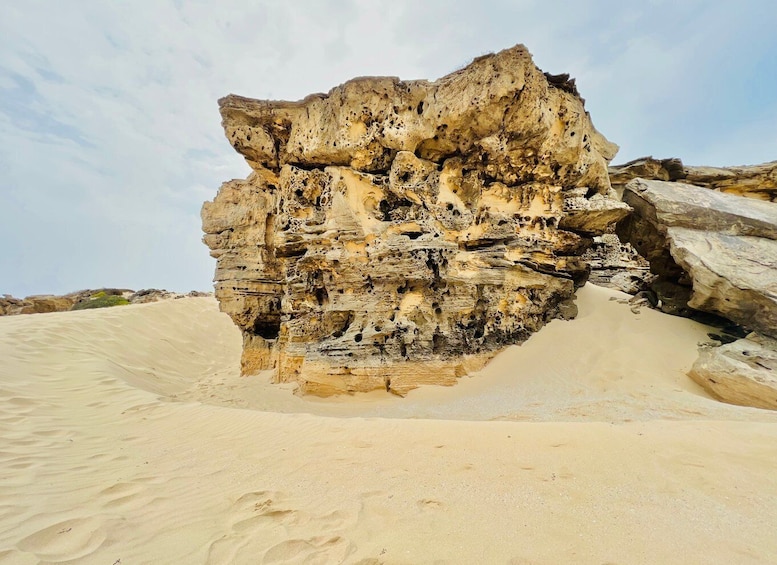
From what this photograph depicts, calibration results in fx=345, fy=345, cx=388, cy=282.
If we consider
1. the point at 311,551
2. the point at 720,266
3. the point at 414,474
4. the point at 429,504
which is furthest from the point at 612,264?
the point at 311,551

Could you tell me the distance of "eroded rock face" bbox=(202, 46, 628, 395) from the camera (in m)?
6.13

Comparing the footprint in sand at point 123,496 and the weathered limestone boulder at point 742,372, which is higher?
the weathered limestone boulder at point 742,372

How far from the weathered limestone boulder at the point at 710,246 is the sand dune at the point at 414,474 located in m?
0.85

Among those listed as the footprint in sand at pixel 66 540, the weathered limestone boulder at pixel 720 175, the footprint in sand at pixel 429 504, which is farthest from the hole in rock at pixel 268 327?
the weathered limestone boulder at pixel 720 175

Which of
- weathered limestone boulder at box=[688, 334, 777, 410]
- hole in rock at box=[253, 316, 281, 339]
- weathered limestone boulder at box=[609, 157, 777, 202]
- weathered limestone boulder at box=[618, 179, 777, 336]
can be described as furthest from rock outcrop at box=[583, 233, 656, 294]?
hole in rock at box=[253, 316, 281, 339]

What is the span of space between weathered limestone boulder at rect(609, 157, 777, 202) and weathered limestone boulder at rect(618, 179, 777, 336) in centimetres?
513

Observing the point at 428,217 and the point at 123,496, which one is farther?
the point at 428,217

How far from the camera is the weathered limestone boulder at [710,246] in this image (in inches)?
210

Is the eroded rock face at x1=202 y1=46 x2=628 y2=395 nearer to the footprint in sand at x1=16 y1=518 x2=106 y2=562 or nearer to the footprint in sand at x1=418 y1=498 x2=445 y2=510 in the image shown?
the footprint in sand at x1=418 y1=498 x2=445 y2=510

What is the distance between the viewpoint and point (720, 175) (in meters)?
10.8

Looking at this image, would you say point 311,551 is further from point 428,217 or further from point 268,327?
point 268,327

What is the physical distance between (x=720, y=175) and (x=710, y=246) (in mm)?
7317

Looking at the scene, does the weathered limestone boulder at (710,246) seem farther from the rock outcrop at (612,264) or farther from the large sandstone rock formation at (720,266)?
the rock outcrop at (612,264)

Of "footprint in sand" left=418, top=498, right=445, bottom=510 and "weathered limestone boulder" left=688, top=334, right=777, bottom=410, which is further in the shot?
"weathered limestone boulder" left=688, top=334, right=777, bottom=410
